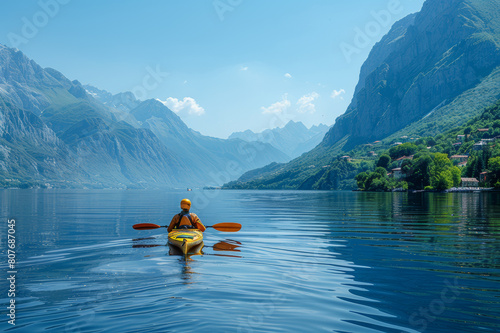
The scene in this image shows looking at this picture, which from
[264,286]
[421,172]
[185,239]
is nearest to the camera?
[264,286]

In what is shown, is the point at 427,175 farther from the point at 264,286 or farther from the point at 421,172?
the point at 264,286

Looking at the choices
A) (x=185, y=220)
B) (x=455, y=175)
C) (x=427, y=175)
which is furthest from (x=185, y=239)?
(x=427, y=175)

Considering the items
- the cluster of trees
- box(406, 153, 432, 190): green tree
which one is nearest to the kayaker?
the cluster of trees

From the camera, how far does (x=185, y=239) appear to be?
2378cm

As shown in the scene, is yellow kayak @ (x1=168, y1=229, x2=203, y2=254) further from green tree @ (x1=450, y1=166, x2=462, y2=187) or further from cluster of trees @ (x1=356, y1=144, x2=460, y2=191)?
green tree @ (x1=450, y1=166, x2=462, y2=187)

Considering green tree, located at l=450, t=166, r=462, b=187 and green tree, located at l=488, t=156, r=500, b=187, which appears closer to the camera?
green tree, located at l=488, t=156, r=500, b=187

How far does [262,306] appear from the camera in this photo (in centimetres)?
1393

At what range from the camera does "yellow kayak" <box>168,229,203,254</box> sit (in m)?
23.7

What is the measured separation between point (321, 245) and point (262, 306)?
52.5ft

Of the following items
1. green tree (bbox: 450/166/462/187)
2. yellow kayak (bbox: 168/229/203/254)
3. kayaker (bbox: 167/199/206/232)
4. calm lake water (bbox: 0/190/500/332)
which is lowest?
calm lake water (bbox: 0/190/500/332)

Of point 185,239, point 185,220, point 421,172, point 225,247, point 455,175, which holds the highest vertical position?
point 421,172

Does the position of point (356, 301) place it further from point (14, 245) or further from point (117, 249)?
point (14, 245)

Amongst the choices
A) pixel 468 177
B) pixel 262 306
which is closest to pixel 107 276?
pixel 262 306

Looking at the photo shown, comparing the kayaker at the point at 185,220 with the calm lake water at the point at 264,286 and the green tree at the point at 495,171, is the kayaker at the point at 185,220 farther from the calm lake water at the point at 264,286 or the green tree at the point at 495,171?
the green tree at the point at 495,171
